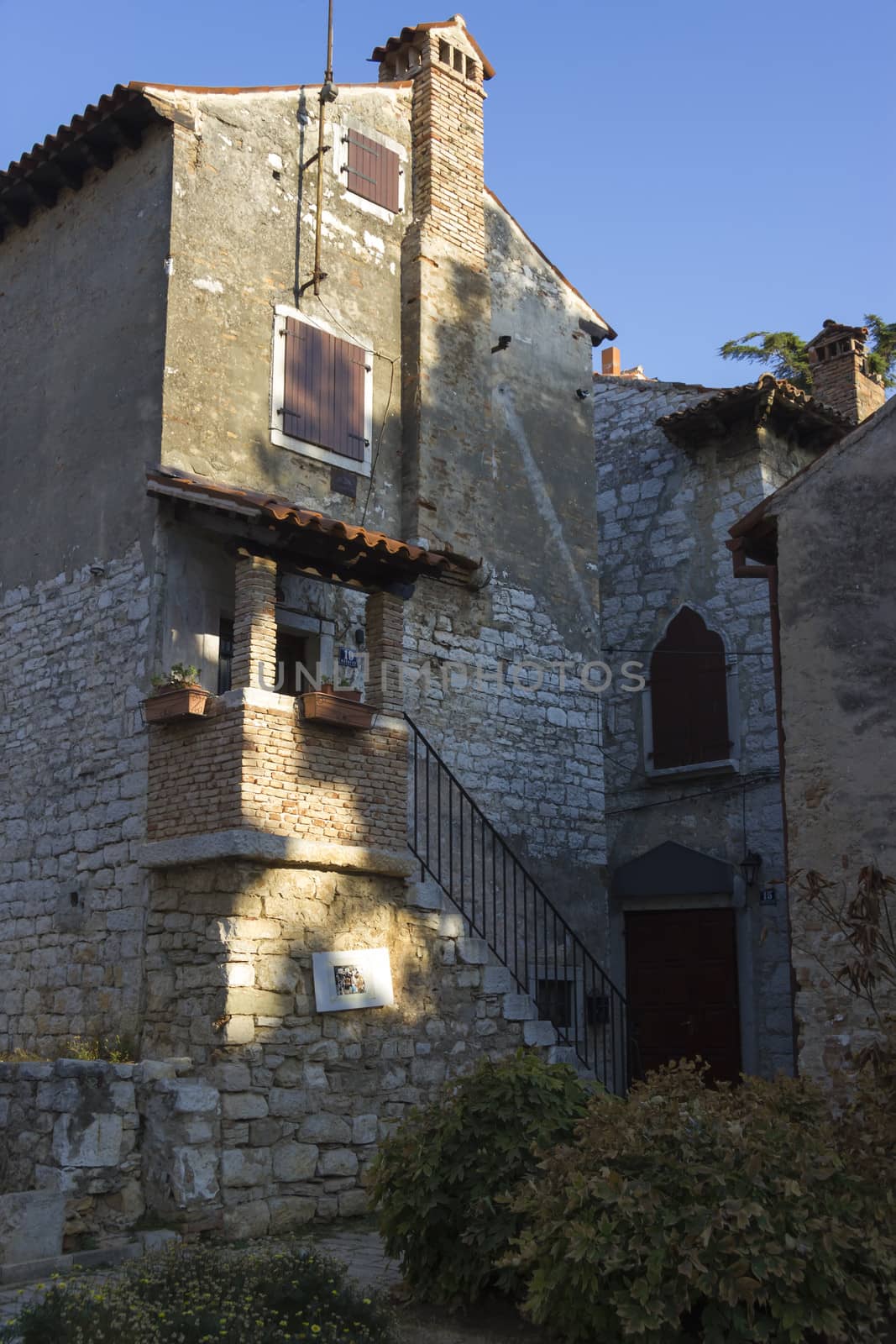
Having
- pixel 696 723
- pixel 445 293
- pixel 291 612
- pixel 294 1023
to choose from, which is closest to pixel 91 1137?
pixel 294 1023

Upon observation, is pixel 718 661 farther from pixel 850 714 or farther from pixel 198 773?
pixel 198 773

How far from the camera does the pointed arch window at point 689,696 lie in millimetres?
14547

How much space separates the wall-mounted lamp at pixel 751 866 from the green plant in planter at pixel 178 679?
6.37 metres

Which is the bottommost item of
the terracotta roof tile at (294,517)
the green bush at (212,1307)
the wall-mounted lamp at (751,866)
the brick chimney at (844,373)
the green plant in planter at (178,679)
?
the green bush at (212,1307)

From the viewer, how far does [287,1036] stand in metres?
9.29

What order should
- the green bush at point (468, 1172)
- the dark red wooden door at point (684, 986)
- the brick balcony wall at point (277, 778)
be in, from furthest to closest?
the dark red wooden door at point (684, 986)
the brick balcony wall at point (277, 778)
the green bush at point (468, 1172)

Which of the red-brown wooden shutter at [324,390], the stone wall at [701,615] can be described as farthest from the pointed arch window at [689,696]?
the red-brown wooden shutter at [324,390]

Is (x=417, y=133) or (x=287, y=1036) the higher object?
(x=417, y=133)

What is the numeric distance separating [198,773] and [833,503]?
472 centimetres

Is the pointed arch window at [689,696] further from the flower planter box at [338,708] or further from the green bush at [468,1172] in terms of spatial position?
the green bush at [468,1172]

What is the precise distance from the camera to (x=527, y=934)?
1245 centimetres

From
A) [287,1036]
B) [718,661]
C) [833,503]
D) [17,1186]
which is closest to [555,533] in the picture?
[718,661]

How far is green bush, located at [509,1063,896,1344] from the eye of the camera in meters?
5.46

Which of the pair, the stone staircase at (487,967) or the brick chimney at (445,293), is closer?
the stone staircase at (487,967)
